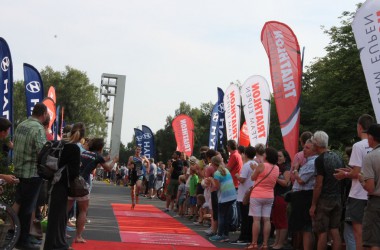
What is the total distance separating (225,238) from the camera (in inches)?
532

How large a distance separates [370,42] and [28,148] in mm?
5310

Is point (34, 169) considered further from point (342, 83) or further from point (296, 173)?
point (342, 83)

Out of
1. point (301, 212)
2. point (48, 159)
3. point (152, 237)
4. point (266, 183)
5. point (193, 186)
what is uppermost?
point (193, 186)

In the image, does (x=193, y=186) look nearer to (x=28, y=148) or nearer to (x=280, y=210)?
(x=280, y=210)

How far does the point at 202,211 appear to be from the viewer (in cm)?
1745

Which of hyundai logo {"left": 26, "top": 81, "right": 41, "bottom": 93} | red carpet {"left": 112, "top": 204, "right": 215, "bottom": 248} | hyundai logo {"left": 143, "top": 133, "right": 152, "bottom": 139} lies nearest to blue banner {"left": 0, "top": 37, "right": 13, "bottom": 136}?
hyundai logo {"left": 26, "top": 81, "right": 41, "bottom": 93}

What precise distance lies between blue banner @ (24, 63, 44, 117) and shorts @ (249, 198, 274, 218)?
8.07 m

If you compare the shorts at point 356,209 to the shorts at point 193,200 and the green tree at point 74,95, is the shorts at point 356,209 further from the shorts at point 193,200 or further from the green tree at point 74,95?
the green tree at point 74,95

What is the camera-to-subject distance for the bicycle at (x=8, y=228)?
27.3 ft

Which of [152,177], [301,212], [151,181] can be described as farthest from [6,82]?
[151,181]

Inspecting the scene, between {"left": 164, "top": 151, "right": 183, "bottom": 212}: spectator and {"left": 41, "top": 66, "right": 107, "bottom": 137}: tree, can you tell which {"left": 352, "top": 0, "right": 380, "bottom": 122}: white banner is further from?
{"left": 41, "top": 66, "right": 107, "bottom": 137}: tree

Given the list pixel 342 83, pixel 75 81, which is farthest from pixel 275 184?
pixel 75 81

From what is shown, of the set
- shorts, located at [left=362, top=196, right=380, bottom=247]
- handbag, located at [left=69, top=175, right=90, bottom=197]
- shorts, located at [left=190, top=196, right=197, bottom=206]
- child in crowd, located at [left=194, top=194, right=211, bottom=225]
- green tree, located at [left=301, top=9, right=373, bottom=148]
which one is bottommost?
shorts, located at [left=362, top=196, right=380, bottom=247]

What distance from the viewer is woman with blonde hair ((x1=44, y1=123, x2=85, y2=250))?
8672mm
